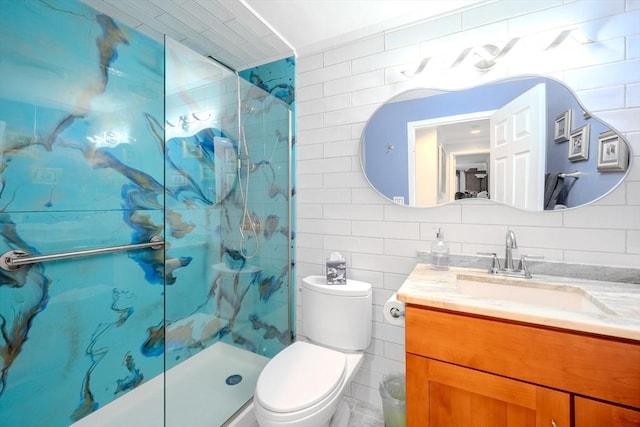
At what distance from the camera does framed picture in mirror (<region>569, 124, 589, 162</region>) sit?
3.67 ft

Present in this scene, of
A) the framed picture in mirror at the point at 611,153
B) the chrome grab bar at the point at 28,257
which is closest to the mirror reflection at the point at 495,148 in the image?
the framed picture in mirror at the point at 611,153

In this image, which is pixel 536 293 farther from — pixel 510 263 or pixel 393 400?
pixel 393 400

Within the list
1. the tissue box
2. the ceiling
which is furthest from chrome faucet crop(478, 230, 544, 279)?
the ceiling

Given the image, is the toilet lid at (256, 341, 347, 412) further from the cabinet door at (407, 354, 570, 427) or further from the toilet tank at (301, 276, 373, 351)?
the cabinet door at (407, 354, 570, 427)

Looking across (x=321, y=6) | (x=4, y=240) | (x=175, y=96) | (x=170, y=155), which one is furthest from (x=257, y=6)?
(x=4, y=240)

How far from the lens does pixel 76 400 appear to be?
1316mm

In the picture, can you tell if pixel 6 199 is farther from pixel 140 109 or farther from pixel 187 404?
pixel 187 404

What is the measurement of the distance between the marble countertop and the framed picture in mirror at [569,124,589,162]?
531 millimetres

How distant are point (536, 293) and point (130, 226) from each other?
6.81ft

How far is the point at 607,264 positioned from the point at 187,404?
6.93 feet

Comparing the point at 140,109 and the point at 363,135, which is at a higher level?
the point at 140,109

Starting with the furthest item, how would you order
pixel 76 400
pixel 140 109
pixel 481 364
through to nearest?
pixel 140 109, pixel 76 400, pixel 481 364

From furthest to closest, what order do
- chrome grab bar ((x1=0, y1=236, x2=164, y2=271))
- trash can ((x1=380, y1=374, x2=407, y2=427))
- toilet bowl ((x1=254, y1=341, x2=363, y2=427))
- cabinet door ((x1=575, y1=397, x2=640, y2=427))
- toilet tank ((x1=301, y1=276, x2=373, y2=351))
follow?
toilet tank ((x1=301, y1=276, x2=373, y2=351)) < trash can ((x1=380, y1=374, x2=407, y2=427)) < chrome grab bar ((x1=0, y1=236, x2=164, y2=271)) < toilet bowl ((x1=254, y1=341, x2=363, y2=427)) < cabinet door ((x1=575, y1=397, x2=640, y2=427))

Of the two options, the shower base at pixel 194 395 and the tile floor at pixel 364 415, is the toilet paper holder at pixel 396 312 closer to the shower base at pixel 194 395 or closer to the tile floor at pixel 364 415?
the tile floor at pixel 364 415
